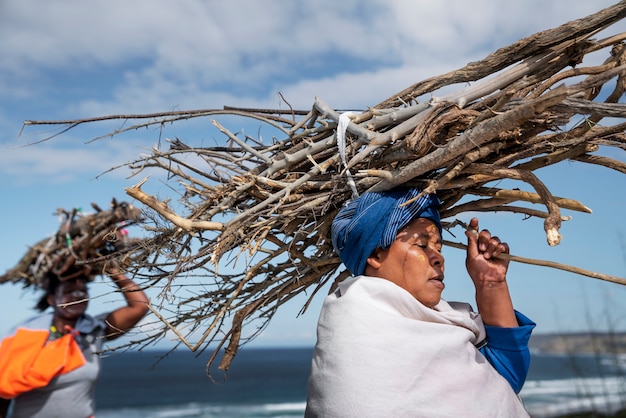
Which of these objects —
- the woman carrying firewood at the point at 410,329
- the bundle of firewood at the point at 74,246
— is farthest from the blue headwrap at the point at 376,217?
the bundle of firewood at the point at 74,246

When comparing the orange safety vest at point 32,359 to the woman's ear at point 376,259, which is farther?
the orange safety vest at point 32,359

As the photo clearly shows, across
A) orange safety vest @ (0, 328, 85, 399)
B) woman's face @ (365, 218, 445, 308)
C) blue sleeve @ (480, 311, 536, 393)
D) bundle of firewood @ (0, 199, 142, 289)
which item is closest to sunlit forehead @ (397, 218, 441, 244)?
woman's face @ (365, 218, 445, 308)

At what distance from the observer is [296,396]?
34.9 metres

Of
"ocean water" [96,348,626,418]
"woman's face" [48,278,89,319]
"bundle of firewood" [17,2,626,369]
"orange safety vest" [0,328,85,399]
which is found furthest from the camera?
"ocean water" [96,348,626,418]

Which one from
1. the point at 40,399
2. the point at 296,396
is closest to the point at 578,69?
the point at 40,399

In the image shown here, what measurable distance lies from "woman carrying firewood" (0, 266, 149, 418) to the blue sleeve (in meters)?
2.62

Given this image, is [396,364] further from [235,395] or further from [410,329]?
[235,395]

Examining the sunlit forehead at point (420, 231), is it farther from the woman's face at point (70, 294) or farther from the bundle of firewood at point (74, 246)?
the woman's face at point (70, 294)

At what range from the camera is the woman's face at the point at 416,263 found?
6.06ft

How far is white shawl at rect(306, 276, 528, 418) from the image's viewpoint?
5.52ft

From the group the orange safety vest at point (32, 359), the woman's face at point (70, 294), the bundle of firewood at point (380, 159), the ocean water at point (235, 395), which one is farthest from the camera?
the ocean water at point (235, 395)

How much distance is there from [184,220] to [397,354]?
2.54 feet

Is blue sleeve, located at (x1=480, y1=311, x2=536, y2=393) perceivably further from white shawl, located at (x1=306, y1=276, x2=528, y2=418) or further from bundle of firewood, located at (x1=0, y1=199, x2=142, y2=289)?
bundle of firewood, located at (x1=0, y1=199, x2=142, y2=289)

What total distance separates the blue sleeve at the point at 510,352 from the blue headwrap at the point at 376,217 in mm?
417
